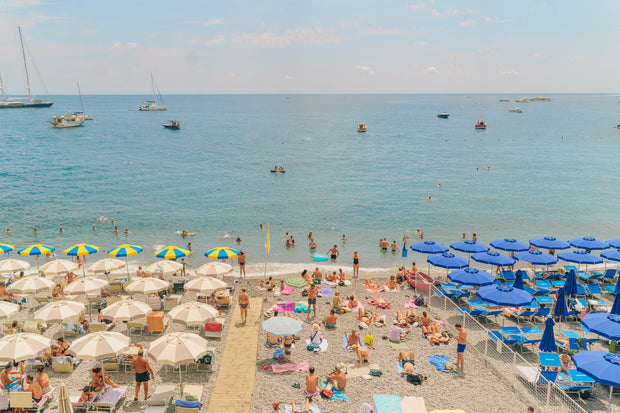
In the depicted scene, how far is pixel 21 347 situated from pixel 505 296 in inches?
659

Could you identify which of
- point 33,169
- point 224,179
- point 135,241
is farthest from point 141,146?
point 135,241

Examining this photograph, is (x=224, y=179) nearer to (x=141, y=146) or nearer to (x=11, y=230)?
(x=11, y=230)

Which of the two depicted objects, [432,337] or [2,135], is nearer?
[432,337]

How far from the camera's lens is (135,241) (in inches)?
1326

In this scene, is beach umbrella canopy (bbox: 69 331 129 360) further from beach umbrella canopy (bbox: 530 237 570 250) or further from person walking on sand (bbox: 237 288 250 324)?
beach umbrella canopy (bbox: 530 237 570 250)

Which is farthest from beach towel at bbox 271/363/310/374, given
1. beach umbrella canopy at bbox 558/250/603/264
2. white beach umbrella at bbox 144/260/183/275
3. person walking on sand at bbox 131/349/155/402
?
beach umbrella canopy at bbox 558/250/603/264

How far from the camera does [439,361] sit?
46.9 feet

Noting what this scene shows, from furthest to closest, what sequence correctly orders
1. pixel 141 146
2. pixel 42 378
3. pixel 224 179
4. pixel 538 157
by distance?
pixel 141 146 < pixel 538 157 < pixel 224 179 < pixel 42 378

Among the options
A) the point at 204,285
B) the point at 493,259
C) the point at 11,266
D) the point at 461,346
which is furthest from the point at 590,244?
the point at 11,266

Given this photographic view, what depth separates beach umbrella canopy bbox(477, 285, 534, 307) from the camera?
50.7 ft

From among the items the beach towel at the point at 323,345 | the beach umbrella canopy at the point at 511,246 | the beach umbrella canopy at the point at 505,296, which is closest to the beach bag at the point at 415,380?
the beach towel at the point at 323,345

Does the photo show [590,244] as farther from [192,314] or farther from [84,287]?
[84,287]

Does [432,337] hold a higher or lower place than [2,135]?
lower

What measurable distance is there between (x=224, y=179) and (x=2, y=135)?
89.4 m
